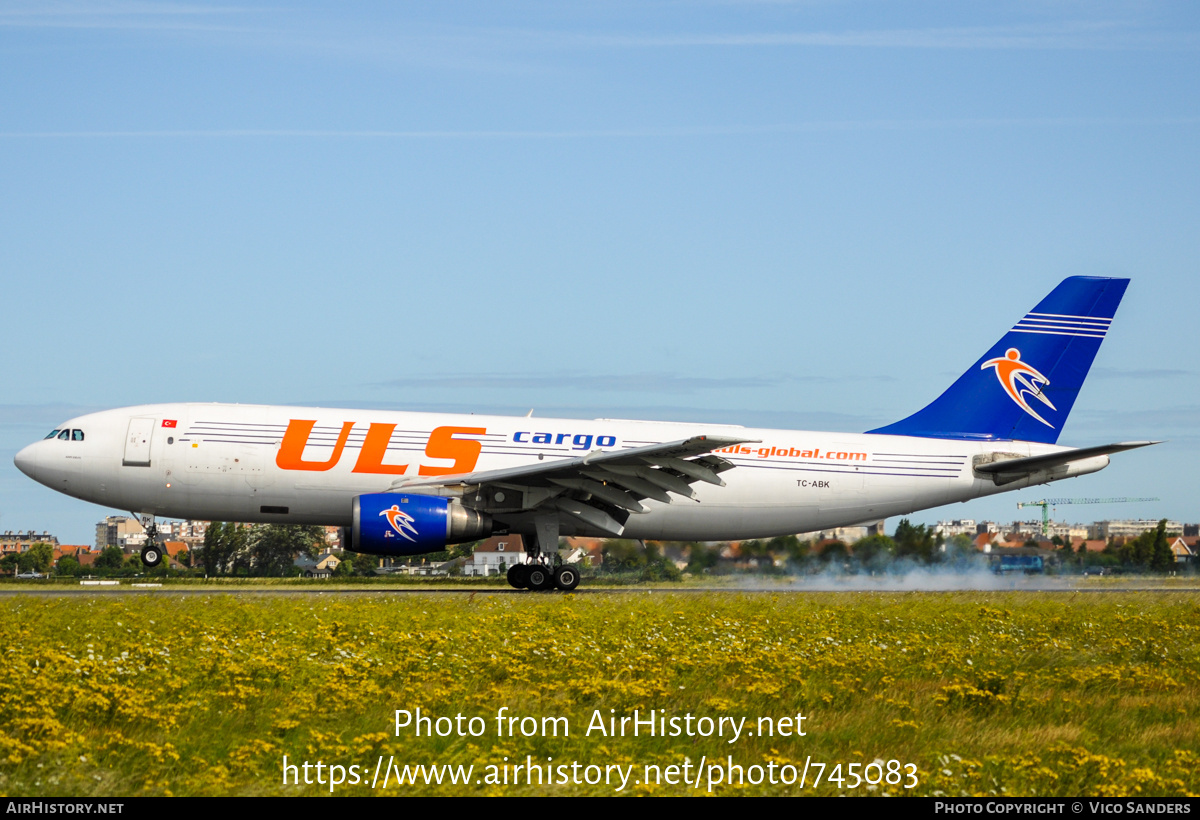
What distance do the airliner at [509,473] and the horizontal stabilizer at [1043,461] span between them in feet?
0.13

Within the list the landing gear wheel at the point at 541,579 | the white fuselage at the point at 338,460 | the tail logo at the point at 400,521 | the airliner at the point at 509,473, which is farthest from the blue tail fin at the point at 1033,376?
the tail logo at the point at 400,521

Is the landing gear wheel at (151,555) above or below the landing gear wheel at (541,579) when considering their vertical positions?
above

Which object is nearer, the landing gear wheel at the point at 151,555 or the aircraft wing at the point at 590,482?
the aircraft wing at the point at 590,482

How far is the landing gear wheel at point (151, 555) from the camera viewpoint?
23.7m

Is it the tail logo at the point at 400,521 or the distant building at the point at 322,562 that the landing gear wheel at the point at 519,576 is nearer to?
the tail logo at the point at 400,521

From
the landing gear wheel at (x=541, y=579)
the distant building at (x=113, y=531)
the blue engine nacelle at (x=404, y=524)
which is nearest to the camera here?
the blue engine nacelle at (x=404, y=524)

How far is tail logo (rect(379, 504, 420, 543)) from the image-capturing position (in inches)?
854

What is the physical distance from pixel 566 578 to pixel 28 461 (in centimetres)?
1151

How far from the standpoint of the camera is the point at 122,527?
89875mm

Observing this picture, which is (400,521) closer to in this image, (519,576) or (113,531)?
(519,576)

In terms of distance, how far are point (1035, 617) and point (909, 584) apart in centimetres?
1265

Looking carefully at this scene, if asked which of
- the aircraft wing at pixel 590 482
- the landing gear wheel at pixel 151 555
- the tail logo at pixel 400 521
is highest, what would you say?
the aircraft wing at pixel 590 482

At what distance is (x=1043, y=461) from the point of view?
25.5 meters
